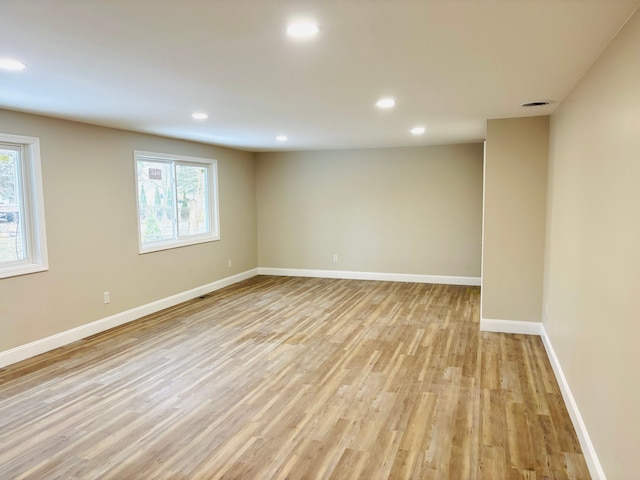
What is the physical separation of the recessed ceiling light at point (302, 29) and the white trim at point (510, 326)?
3.81 metres

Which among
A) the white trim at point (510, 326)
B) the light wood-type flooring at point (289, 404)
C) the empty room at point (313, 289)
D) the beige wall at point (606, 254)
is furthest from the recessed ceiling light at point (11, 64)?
the white trim at point (510, 326)

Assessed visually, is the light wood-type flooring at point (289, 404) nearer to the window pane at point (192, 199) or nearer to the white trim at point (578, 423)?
the white trim at point (578, 423)

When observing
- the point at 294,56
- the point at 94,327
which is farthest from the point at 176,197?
the point at 294,56

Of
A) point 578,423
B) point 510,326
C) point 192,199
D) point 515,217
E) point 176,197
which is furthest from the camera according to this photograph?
point 192,199

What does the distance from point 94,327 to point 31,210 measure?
1440mm

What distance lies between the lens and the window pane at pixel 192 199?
21.1 ft

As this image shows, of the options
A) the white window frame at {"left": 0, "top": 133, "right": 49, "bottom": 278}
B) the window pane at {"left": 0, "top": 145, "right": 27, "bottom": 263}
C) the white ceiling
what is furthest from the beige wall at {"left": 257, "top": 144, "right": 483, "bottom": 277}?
the window pane at {"left": 0, "top": 145, "right": 27, "bottom": 263}

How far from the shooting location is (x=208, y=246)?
6.85 m

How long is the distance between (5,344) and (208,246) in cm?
323

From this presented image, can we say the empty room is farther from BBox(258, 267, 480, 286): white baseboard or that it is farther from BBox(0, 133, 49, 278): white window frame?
BBox(258, 267, 480, 286): white baseboard

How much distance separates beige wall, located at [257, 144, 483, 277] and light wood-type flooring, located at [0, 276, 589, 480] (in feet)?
7.72

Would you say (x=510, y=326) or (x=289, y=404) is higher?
(x=510, y=326)

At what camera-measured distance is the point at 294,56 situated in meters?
2.42

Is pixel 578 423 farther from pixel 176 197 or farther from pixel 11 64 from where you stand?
pixel 176 197
